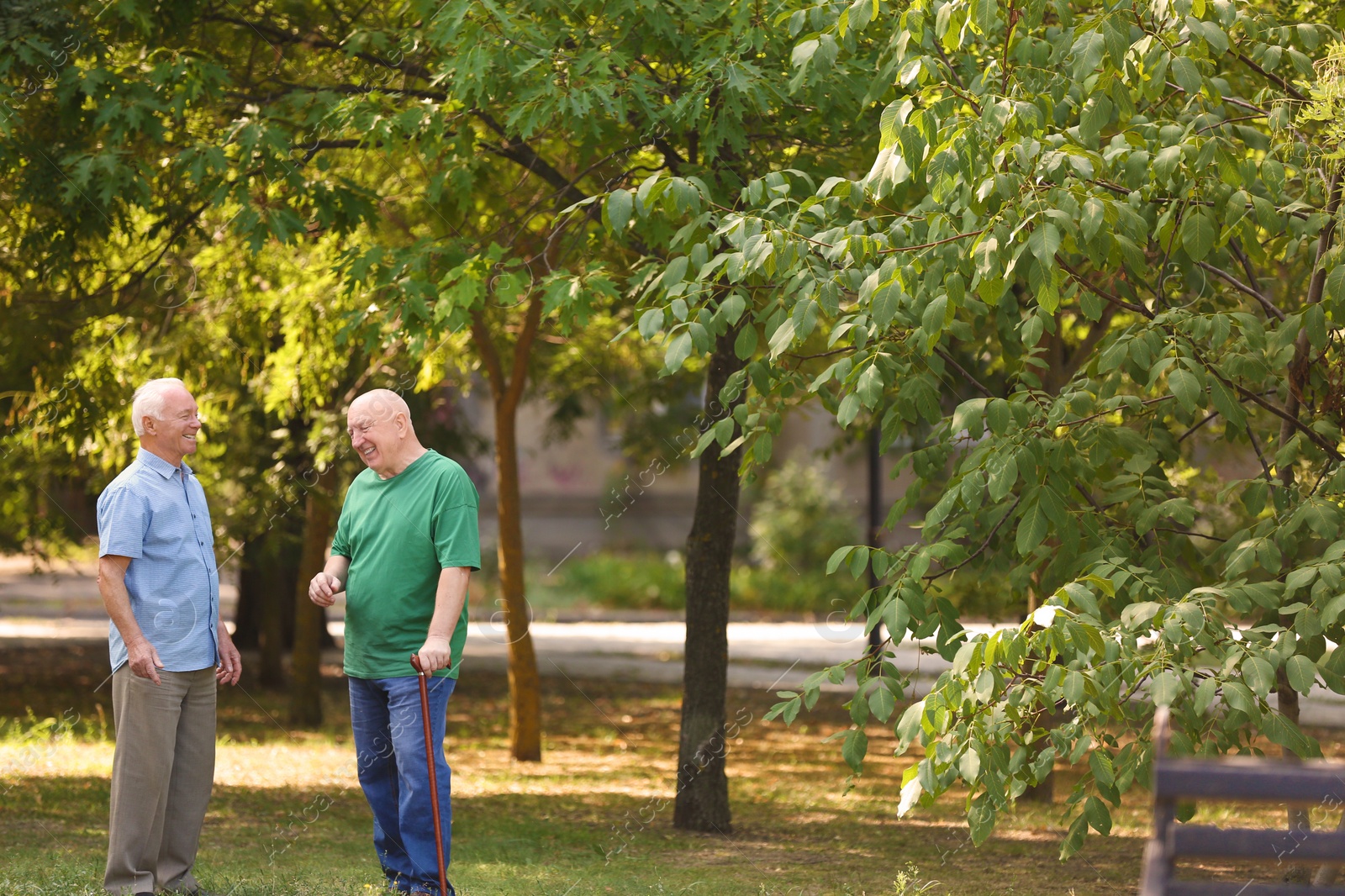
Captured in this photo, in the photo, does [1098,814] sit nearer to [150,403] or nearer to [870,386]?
[870,386]

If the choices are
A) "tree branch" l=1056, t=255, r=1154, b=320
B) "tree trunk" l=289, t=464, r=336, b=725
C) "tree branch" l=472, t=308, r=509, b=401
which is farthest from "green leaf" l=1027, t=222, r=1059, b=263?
"tree trunk" l=289, t=464, r=336, b=725

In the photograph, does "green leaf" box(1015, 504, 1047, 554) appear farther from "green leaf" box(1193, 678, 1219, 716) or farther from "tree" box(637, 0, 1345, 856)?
"green leaf" box(1193, 678, 1219, 716)

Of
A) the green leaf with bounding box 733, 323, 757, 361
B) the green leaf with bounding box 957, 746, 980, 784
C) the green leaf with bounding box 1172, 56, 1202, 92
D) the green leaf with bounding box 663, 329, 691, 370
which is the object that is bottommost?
the green leaf with bounding box 957, 746, 980, 784

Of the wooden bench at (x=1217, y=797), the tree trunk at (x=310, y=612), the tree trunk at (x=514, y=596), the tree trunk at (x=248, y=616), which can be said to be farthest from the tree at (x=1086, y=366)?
the tree trunk at (x=248, y=616)

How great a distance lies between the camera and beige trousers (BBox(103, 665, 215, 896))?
480cm

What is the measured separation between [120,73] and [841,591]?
60.6 feet

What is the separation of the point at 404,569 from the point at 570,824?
3.35 m

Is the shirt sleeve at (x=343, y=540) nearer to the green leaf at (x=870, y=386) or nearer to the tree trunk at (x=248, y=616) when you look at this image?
the green leaf at (x=870, y=386)

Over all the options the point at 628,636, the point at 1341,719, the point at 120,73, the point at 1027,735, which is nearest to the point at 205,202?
the point at 120,73

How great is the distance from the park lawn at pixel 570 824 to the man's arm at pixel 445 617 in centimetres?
120

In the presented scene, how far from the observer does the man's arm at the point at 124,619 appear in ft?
15.5

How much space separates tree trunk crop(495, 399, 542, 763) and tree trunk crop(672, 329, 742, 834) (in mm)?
2251

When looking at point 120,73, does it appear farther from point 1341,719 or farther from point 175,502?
point 1341,719

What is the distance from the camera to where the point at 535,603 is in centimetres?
2581
